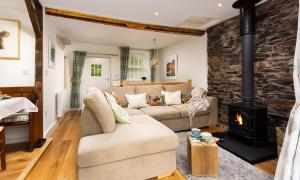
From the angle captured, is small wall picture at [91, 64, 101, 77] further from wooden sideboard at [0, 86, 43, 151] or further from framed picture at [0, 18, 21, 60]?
wooden sideboard at [0, 86, 43, 151]

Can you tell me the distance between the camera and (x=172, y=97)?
3.65 metres

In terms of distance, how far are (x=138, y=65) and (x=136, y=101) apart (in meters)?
3.29

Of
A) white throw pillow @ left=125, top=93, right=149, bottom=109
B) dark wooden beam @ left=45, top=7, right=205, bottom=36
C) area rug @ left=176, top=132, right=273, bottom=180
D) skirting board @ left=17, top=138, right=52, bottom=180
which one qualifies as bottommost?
area rug @ left=176, top=132, right=273, bottom=180

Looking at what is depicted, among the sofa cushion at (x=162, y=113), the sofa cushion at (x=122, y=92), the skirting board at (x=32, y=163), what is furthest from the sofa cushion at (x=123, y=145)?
the sofa cushion at (x=122, y=92)

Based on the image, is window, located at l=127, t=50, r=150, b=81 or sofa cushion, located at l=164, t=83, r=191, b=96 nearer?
sofa cushion, located at l=164, t=83, r=191, b=96

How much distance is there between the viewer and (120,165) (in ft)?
5.01

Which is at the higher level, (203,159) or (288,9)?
(288,9)

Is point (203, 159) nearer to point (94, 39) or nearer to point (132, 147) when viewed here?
point (132, 147)

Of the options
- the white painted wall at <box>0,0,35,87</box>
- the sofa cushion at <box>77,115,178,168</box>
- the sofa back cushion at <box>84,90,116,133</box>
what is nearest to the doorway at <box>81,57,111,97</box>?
the white painted wall at <box>0,0,35,87</box>

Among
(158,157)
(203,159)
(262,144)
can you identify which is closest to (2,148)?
(158,157)

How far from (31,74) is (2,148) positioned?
140 cm

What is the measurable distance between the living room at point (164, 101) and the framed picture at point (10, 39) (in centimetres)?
1

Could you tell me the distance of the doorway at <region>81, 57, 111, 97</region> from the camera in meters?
5.58

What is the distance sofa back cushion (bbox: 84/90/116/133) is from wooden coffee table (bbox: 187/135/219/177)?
94 centimetres
